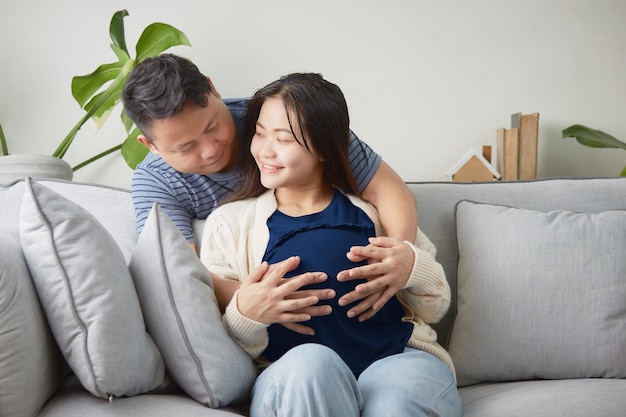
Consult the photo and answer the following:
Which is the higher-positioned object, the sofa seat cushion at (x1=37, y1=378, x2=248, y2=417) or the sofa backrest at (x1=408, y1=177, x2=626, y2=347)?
the sofa backrest at (x1=408, y1=177, x2=626, y2=347)

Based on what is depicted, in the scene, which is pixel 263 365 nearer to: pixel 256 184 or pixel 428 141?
pixel 256 184

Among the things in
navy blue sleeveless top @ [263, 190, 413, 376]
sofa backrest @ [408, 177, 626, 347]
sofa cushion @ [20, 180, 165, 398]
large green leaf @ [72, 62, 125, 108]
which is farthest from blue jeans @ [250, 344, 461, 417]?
large green leaf @ [72, 62, 125, 108]

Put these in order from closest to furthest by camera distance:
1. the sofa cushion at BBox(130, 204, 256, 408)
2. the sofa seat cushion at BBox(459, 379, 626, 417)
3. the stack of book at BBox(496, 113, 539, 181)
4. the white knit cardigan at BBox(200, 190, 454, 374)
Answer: the sofa cushion at BBox(130, 204, 256, 408) < the sofa seat cushion at BBox(459, 379, 626, 417) < the white knit cardigan at BBox(200, 190, 454, 374) < the stack of book at BBox(496, 113, 539, 181)

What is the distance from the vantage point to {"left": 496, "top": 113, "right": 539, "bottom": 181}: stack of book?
2656 millimetres

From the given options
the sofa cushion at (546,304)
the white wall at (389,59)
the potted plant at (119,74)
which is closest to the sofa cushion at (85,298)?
the sofa cushion at (546,304)

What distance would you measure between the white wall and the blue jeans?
154 centimetres

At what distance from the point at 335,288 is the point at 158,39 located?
1.40 m

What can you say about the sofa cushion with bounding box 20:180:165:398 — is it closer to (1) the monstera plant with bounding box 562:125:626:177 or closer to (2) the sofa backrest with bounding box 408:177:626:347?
(2) the sofa backrest with bounding box 408:177:626:347

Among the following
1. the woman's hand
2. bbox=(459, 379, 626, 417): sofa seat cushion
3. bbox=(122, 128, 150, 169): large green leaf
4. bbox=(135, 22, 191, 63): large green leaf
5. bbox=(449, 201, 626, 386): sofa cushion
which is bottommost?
bbox=(459, 379, 626, 417): sofa seat cushion

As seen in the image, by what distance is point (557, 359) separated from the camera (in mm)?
1720

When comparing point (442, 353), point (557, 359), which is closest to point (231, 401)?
point (442, 353)

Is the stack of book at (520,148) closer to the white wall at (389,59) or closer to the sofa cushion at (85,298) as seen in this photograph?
the white wall at (389,59)

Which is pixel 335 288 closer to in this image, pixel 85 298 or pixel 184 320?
pixel 184 320

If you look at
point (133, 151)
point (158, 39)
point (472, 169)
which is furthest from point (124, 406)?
point (472, 169)
